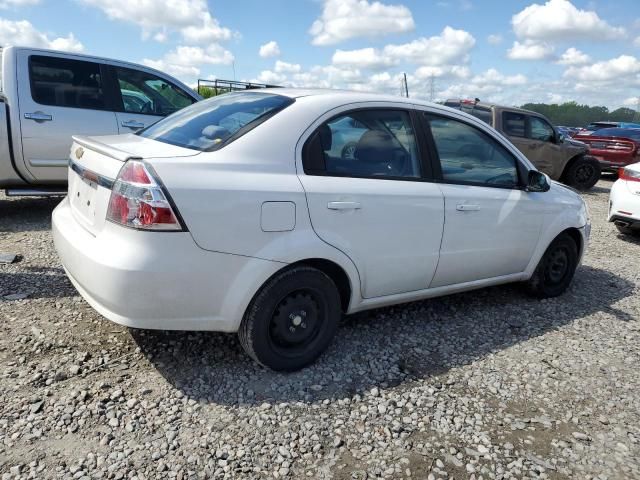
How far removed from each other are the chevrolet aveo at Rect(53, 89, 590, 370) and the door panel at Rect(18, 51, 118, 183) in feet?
9.54

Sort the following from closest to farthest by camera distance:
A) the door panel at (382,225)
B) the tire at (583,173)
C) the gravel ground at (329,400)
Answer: the gravel ground at (329,400), the door panel at (382,225), the tire at (583,173)

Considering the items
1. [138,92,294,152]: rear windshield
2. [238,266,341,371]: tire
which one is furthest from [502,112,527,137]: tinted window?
[238,266,341,371]: tire

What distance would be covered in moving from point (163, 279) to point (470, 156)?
240cm

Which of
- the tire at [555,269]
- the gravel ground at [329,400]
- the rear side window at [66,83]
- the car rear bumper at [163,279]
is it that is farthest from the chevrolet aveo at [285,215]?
the rear side window at [66,83]

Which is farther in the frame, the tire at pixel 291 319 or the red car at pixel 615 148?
the red car at pixel 615 148

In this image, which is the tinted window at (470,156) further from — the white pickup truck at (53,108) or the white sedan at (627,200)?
the white pickup truck at (53,108)

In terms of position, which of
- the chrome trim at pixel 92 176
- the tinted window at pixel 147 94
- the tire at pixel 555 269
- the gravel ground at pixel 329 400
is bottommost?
the gravel ground at pixel 329 400

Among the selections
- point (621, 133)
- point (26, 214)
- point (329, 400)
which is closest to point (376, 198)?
point (329, 400)

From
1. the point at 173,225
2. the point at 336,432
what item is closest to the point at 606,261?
the point at 336,432

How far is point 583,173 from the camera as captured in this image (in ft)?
39.4

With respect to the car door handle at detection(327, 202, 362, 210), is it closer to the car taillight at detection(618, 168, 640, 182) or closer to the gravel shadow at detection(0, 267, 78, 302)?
the gravel shadow at detection(0, 267, 78, 302)

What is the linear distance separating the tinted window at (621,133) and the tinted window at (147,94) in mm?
12004

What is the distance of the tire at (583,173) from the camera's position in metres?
11.8

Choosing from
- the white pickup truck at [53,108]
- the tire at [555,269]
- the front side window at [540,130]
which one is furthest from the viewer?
the front side window at [540,130]
